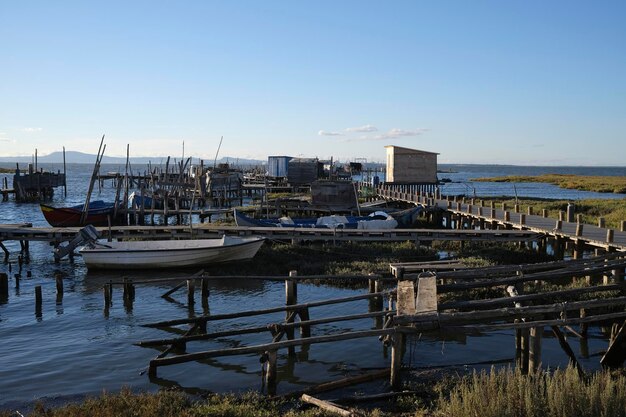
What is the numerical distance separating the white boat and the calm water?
2.67 m

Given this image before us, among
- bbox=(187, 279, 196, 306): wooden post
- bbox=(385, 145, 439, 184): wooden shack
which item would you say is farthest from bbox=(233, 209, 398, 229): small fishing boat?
bbox=(385, 145, 439, 184): wooden shack

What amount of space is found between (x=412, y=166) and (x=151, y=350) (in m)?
40.5

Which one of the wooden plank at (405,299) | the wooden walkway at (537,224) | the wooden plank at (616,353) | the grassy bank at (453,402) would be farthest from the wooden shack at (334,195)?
the grassy bank at (453,402)

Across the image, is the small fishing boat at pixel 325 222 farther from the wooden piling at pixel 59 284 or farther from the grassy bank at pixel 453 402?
the grassy bank at pixel 453 402

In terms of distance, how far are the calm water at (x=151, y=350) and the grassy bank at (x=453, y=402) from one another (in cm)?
145

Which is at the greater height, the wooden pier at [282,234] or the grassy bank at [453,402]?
the wooden pier at [282,234]

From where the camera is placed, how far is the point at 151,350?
44.5 feet

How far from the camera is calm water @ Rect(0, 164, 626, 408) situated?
11.6m

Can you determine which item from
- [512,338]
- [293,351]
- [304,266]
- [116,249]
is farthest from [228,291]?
[512,338]

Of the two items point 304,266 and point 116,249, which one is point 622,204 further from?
point 116,249

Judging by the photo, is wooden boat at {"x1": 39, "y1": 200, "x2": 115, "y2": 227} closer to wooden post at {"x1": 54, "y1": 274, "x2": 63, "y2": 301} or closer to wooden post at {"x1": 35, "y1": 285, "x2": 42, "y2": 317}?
wooden post at {"x1": 54, "y1": 274, "x2": 63, "y2": 301}

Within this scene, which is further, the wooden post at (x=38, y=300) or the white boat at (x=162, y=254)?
the white boat at (x=162, y=254)

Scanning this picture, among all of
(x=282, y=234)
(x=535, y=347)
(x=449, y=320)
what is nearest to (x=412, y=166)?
(x=282, y=234)

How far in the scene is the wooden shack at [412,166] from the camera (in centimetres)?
5122
